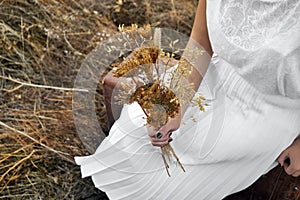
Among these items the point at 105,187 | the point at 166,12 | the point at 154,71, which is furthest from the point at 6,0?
the point at 154,71

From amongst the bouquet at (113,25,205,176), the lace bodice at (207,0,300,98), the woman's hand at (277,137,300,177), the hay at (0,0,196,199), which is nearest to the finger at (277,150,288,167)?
the woman's hand at (277,137,300,177)

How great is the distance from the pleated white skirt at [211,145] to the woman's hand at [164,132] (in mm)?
58

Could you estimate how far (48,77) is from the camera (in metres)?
1.85

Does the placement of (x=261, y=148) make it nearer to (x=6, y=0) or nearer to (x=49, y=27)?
(x=49, y=27)

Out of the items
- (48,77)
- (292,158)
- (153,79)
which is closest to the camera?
(153,79)

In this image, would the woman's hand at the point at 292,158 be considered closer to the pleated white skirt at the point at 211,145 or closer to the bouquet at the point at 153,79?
the pleated white skirt at the point at 211,145

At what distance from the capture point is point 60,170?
1662 millimetres

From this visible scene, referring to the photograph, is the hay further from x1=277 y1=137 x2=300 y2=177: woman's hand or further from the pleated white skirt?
x1=277 y1=137 x2=300 y2=177: woman's hand

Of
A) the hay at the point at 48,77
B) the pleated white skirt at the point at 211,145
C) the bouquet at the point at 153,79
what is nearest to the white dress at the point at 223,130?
the pleated white skirt at the point at 211,145

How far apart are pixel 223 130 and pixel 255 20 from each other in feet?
0.81

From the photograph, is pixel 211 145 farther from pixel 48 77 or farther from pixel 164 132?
pixel 48 77

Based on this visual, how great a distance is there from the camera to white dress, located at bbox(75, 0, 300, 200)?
3.56 ft

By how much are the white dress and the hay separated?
0.31m

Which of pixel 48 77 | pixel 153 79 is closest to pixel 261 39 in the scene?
pixel 153 79
